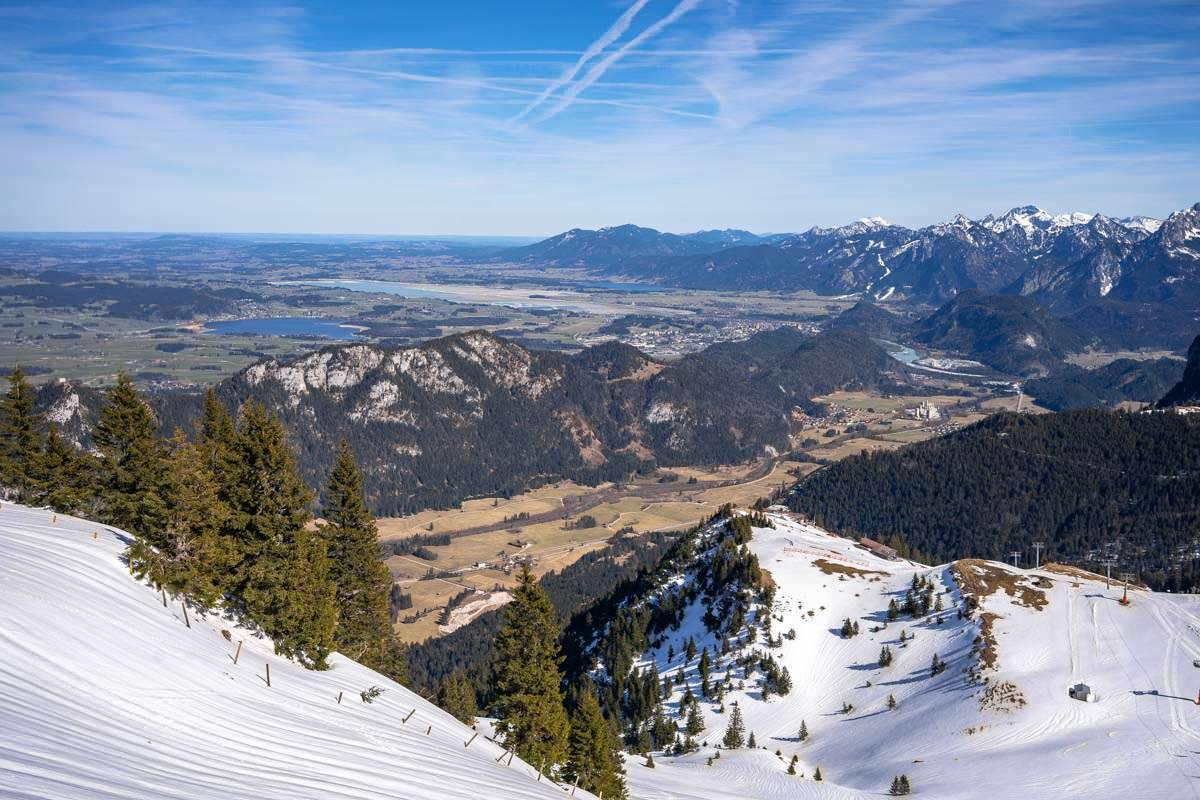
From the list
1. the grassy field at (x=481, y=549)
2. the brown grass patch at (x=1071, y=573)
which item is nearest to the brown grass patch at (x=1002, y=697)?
the brown grass patch at (x=1071, y=573)

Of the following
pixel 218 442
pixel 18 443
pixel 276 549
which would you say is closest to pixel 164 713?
pixel 276 549

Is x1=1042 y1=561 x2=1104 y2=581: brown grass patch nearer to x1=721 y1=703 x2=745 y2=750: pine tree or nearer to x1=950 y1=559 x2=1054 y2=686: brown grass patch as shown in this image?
x1=950 y1=559 x2=1054 y2=686: brown grass patch

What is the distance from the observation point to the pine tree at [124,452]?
43156 mm

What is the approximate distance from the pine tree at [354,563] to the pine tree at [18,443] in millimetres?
18198

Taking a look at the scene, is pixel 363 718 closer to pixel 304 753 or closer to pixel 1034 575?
pixel 304 753

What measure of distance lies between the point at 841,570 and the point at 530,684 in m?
66.3

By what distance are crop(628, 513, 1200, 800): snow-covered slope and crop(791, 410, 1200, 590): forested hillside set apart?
6959 cm

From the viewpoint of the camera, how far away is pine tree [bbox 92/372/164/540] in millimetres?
43156

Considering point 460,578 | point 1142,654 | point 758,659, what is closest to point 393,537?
point 460,578

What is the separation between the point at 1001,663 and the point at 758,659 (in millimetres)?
22586

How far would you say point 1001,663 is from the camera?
230 ft

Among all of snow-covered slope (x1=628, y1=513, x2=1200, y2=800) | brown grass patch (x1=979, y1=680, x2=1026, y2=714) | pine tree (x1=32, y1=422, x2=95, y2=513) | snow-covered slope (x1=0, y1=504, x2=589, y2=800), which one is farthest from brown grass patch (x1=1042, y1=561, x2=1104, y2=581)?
pine tree (x1=32, y1=422, x2=95, y2=513)

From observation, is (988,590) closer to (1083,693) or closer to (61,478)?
(1083,693)

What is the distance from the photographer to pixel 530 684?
133ft
